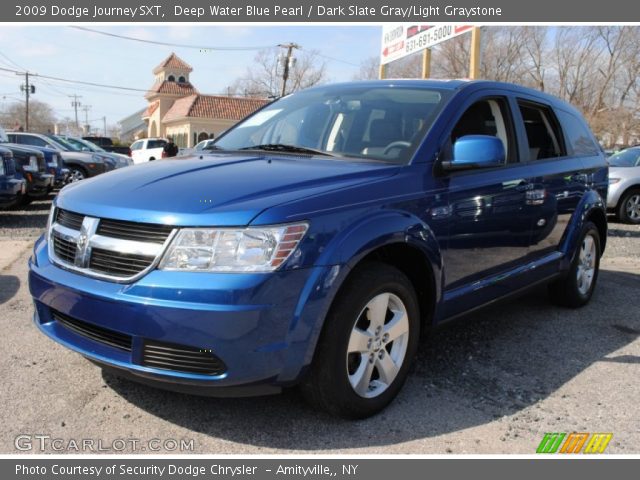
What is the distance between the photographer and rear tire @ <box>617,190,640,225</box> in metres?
11.7

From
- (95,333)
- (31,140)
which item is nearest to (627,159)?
(95,333)

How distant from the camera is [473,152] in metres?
3.36

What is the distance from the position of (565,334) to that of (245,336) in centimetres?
307

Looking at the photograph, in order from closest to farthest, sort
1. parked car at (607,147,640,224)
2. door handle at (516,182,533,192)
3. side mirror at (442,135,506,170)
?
side mirror at (442,135,506,170) < door handle at (516,182,533,192) < parked car at (607,147,640,224)

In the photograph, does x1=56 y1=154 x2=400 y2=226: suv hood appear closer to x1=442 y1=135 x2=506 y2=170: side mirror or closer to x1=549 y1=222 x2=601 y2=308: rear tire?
x1=442 y1=135 x2=506 y2=170: side mirror

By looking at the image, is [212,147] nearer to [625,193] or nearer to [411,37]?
[625,193]

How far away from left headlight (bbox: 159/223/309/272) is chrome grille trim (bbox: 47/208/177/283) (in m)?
0.06

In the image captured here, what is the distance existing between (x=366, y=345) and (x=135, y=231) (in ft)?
4.02

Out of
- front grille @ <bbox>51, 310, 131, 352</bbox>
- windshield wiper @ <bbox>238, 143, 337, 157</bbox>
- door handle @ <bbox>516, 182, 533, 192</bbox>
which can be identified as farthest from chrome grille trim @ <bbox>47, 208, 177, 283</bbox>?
door handle @ <bbox>516, 182, 533, 192</bbox>

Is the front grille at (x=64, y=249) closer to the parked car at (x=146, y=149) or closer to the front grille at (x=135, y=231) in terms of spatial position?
the front grille at (x=135, y=231)

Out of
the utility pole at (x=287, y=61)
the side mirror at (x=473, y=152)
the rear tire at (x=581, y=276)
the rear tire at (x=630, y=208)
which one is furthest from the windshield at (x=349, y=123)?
the utility pole at (x=287, y=61)

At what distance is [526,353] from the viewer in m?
4.15
